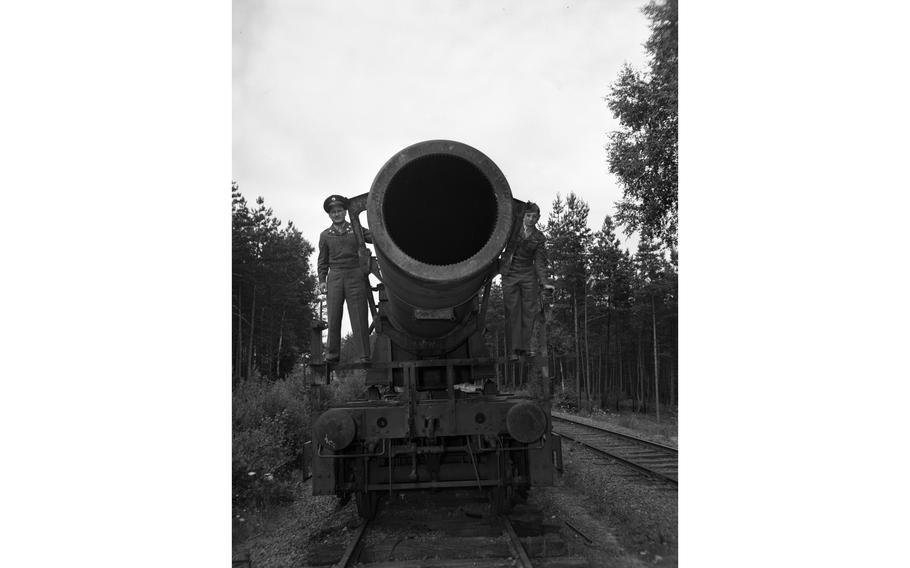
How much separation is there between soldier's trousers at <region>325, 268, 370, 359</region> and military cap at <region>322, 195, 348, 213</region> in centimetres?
58

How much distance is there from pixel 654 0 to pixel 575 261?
15.3m

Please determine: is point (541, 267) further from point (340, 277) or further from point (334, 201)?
point (334, 201)

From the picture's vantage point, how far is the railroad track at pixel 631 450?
24.7 ft

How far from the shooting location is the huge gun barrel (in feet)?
11.6

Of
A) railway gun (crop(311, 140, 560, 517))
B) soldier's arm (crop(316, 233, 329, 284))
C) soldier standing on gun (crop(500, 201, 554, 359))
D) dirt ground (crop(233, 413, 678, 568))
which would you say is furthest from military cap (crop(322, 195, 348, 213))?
dirt ground (crop(233, 413, 678, 568))

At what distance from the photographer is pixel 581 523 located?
524cm

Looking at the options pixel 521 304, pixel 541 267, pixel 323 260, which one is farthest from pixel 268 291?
pixel 541 267

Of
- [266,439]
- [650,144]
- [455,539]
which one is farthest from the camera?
[266,439]

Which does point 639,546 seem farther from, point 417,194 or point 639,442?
point 639,442

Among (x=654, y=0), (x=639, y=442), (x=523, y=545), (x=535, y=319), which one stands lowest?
(x=639, y=442)

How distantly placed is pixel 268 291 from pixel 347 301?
22.9 ft

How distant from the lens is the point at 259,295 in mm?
10977

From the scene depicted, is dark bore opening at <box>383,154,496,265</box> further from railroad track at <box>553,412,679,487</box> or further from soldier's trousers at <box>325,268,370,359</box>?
railroad track at <box>553,412,679,487</box>
